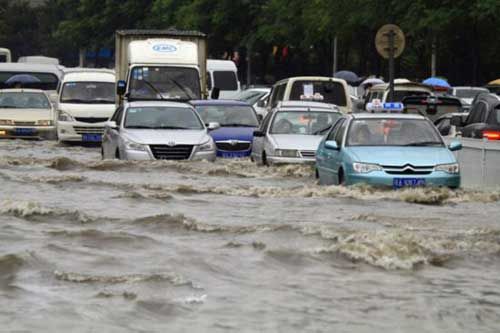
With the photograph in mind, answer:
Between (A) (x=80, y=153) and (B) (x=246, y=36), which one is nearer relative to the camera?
(A) (x=80, y=153)

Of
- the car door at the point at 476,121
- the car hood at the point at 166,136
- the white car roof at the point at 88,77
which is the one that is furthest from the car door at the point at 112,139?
the white car roof at the point at 88,77

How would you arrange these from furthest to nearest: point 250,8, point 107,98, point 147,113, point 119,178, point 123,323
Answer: point 250,8
point 107,98
point 147,113
point 119,178
point 123,323

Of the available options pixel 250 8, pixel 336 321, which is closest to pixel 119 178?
pixel 336 321

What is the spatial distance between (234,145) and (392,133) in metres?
7.95

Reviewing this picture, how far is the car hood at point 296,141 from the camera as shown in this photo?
24.5 metres

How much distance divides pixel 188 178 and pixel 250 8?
4369 centimetres

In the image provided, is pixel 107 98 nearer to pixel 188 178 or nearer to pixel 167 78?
pixel 167 78

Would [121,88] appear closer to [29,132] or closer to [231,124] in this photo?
[231,124]

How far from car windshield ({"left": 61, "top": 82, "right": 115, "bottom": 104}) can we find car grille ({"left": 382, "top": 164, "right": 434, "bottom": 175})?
18.1 metres

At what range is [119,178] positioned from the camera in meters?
22.5

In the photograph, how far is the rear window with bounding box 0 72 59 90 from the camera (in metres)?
44.4

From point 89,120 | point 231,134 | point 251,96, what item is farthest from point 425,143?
point 251,96

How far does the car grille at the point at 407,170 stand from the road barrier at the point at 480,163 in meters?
2.17

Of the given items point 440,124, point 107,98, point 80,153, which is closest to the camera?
point 440,124
